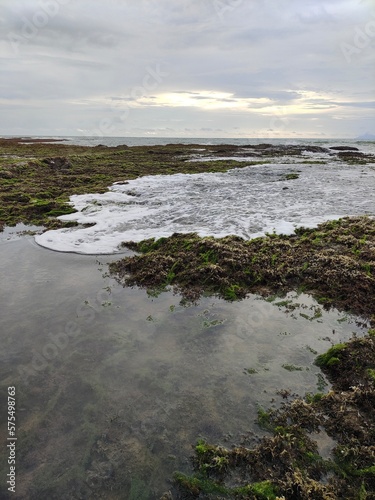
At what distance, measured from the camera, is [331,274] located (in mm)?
9023

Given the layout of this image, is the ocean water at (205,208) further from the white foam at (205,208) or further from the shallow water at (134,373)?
the shallow water at (134,373)

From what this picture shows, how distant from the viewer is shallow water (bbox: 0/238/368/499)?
4176 mm

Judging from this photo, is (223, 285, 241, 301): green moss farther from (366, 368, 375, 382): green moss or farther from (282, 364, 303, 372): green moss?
(366, 368, 375, 382): green moss

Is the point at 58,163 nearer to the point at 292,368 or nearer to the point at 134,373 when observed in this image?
the point at 134,373

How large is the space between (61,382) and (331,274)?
728 centimetres

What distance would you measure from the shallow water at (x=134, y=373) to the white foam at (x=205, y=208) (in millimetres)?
4473

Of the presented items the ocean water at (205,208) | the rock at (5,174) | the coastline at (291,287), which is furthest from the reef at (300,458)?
the rock at (5,174)

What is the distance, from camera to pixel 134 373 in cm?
568

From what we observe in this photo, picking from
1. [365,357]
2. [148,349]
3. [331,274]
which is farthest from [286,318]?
[148,349]

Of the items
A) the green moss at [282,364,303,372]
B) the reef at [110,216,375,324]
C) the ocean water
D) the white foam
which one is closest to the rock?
the white foam

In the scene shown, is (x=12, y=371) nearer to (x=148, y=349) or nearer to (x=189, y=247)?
(x=148, y=349)

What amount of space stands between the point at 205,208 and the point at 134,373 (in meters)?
13.0

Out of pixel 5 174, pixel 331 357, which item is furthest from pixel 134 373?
pixel 5 174

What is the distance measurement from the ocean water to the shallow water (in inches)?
174
